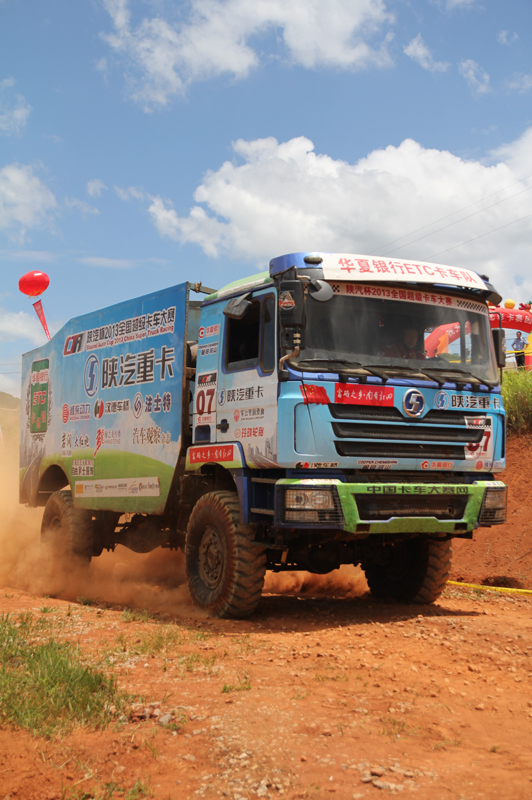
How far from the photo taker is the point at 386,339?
286 inches

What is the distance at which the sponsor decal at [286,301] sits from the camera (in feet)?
22.0

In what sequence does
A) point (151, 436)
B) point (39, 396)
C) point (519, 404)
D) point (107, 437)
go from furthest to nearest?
point (519, 404), point (39, 396), point (107, 437), point (151, 436)

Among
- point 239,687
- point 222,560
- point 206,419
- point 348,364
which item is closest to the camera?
point 239,687

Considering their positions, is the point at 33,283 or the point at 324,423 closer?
the point at 324,423

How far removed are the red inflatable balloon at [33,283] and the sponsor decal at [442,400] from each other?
1707 centimetres

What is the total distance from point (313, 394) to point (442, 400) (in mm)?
1367

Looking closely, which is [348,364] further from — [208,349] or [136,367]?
A: [136,367]

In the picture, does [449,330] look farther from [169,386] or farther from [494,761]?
[494,761]

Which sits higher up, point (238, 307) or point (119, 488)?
point (238, 307)

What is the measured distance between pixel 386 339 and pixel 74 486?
221 inches

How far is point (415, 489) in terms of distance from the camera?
23.6 feet

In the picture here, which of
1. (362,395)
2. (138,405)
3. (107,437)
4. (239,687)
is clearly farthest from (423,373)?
(107,437)

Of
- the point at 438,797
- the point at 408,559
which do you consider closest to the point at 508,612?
the point at 408,559

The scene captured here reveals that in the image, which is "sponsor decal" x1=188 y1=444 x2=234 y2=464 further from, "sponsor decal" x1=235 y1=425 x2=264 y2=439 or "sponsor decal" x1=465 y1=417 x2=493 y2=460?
"sponsor decal" x1=465 y1=417 x2=493 y2=460
